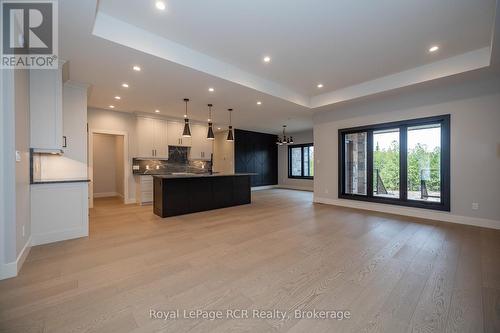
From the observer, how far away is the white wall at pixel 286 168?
10155 mm

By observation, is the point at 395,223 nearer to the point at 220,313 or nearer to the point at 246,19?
the point at 220,313

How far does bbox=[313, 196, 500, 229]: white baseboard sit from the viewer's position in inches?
160

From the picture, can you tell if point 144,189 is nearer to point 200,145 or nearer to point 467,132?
point 200,145

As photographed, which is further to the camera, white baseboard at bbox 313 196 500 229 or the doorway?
the doorway

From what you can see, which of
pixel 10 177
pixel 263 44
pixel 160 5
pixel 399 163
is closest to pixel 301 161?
pixel 399 163

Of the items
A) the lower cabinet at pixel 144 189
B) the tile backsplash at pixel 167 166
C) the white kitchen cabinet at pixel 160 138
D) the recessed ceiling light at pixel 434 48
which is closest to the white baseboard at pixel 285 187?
the tile backsplash at pixel 167 166

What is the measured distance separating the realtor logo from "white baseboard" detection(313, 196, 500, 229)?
6728 millimetres

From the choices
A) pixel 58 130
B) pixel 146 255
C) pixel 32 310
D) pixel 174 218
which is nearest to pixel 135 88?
pixel 58 130

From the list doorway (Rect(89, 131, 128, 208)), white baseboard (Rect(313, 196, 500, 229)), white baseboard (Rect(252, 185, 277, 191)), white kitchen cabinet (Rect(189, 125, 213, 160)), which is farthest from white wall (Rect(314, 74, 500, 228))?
doorway (Rect(89, 131, 128, 208))

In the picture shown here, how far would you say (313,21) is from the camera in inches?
111

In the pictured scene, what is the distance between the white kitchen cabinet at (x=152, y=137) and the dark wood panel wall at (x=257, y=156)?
321 cm

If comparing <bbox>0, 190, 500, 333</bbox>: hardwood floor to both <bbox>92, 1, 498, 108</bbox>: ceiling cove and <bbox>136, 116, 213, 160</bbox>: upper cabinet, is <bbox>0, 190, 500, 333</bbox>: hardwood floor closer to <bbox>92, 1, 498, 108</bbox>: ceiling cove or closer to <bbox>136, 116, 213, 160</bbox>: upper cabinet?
<bbox>92, 1, 498, 108</bbox>: ceiling cove

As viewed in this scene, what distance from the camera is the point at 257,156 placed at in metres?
10.4

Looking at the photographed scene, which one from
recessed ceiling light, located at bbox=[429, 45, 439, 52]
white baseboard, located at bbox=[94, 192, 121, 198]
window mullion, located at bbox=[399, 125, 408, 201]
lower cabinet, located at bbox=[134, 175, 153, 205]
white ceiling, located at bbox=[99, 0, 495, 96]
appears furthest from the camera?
white baseboard, located at bbox=[94, 192, 121, 198]
